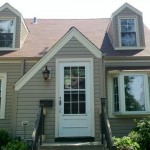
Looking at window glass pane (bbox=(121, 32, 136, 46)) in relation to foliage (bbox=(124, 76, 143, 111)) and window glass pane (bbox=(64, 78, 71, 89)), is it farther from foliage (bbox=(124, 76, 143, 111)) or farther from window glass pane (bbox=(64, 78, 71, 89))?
window glass pane (bbox=(64, 78, 71, 89))

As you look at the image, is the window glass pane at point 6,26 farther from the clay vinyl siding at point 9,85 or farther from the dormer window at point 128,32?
the dormer window at point 128,32

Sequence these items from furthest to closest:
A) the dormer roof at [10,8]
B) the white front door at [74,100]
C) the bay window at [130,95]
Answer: the dormer roof at [10,8] → the bay window at [130,95] → the white front door at [74,100]

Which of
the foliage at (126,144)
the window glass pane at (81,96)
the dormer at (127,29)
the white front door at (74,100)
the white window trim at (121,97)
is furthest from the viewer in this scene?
the dormer at (127,29)

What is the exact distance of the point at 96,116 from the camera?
9.44 metres

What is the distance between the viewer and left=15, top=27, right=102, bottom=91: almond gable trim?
9820 mm

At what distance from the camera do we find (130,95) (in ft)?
35.1

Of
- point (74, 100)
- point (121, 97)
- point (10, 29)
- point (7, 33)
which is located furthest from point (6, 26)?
point (121, 97)

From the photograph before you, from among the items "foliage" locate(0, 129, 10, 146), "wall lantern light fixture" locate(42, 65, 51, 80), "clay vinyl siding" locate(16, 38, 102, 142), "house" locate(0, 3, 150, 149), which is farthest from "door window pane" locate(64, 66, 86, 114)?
"foliage" locate(0, 129, 10, 146)

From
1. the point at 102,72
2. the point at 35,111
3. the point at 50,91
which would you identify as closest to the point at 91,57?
the point at 102,72

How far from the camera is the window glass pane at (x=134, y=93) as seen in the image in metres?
10.6

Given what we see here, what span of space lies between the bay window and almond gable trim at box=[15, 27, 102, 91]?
5.33 ft

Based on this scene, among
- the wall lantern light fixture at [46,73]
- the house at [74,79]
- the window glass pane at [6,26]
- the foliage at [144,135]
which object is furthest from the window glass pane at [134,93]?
the window glass pane at [6,26]

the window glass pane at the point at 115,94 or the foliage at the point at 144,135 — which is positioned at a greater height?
the window glass pane at the point at 115,94

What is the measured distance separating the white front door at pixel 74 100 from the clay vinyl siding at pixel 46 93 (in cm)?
26
